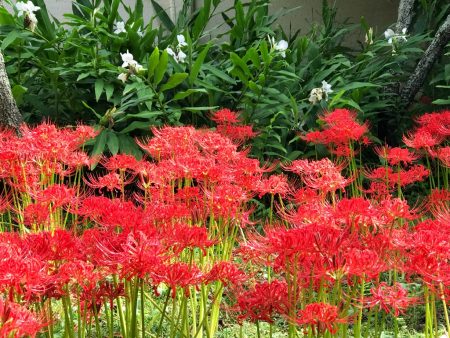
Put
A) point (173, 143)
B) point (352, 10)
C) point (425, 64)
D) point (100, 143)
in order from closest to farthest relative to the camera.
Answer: point (173, 143)
point (100, 143)
point (425, 64)
point (352, 10)

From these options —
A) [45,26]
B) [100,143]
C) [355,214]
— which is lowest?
[355,214]

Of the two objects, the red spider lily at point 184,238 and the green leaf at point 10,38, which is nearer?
the red spider lily at point 184,238

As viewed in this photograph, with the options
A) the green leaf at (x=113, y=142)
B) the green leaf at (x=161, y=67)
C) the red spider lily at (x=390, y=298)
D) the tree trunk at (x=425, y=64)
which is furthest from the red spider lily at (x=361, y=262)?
the tree trunk at (x=425, y=64)

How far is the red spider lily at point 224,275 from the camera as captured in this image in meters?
1.40

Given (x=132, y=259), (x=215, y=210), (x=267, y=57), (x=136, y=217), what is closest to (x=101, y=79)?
(x=267, y=57)

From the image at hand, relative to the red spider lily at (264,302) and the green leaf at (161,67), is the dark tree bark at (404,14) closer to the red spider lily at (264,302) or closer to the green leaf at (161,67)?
the green leaf at (161,67)

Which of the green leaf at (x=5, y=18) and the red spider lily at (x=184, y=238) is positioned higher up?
the green leaf at (x=5, y=18)

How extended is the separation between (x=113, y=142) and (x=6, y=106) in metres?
0.52

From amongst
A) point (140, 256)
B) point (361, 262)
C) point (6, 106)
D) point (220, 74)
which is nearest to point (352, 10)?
point (220, 74)

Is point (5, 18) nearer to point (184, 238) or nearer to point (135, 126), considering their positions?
point (135, 126)

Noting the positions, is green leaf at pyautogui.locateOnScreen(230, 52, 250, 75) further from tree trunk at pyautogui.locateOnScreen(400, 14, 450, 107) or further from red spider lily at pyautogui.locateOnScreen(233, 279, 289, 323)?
red spider lily at pyautogui.locateOnScreen(233, 279, 289, 323)

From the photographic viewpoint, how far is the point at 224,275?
1.42 metres

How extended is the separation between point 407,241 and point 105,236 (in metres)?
0.61

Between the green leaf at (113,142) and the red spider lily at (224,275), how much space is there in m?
1.76
